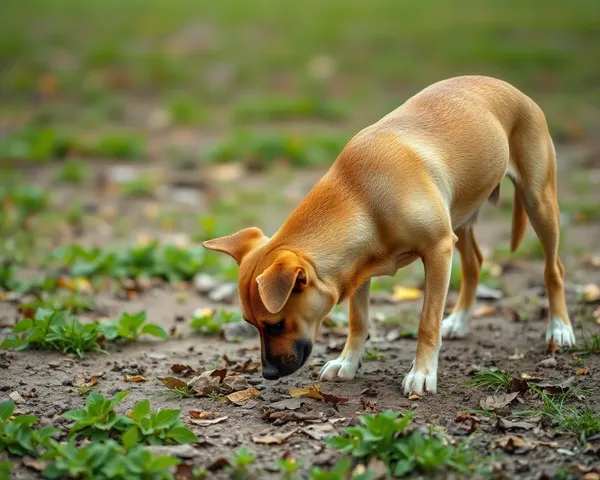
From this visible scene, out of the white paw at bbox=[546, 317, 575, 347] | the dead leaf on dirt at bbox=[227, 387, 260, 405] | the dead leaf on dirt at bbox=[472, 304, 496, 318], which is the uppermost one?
the dead leaf on dirt at bbox=[227, 387, 260, 405]

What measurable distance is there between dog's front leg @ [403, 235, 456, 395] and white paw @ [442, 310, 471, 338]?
1.17m

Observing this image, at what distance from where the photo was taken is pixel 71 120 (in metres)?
13.2

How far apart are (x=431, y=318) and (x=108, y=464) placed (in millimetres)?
2176

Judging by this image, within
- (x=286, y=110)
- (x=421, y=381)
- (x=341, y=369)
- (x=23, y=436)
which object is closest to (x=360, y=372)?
(x=341, y=369)

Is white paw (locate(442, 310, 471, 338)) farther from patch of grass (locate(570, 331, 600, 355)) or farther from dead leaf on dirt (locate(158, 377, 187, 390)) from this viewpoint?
dead leaf on dirt (locate(158, 377, 187, 390))

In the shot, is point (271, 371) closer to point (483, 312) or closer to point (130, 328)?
point (130, 328)

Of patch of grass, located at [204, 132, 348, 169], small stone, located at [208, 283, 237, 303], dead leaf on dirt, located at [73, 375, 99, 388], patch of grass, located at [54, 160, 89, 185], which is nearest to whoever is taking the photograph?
dead leaf on dirt, located at [73, 375, 99, 388]

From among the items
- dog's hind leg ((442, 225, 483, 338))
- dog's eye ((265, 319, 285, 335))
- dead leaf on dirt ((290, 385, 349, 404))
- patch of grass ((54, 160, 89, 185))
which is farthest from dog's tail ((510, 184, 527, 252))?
patch of grass ((54, 160, 89, 185))

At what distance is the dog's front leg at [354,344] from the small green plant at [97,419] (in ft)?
5.06

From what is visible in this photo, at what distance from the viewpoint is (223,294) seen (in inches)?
291

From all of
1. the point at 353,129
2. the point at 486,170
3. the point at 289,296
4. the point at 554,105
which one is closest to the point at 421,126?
the point at 486,170

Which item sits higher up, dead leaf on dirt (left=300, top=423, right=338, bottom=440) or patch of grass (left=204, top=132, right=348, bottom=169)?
dead leaf on dirt (left=300, top=423, right=338, bottom=440)

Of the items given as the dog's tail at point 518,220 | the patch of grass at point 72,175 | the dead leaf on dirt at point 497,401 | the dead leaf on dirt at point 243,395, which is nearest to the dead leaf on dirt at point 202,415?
the dead leaf on dirt at point 243,395

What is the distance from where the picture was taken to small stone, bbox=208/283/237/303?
736cm
